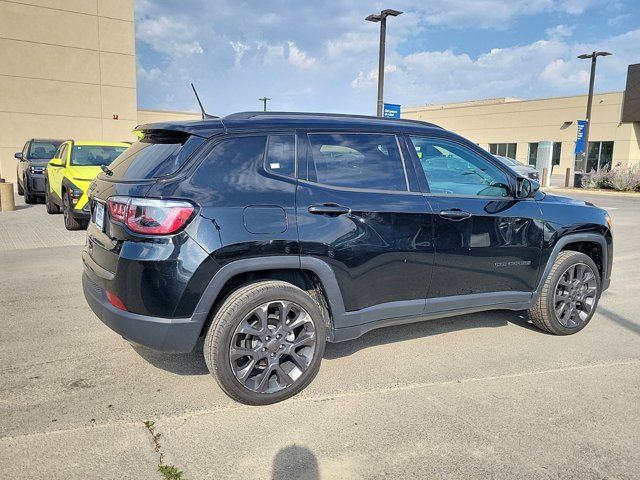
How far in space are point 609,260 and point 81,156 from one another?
9.08 meters

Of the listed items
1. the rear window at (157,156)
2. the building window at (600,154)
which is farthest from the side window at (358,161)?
the building window at (600,154)

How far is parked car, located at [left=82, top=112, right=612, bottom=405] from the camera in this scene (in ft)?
10.2

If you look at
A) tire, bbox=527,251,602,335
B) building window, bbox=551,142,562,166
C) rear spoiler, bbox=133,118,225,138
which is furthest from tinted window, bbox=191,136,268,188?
building window, bbox=551,142,562,166

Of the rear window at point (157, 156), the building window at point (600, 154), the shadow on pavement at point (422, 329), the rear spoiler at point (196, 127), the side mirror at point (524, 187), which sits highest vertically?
the building window at point (600, 154)

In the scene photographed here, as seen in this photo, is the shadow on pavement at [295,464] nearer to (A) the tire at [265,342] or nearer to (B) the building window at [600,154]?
(A) the tire at [265,342]

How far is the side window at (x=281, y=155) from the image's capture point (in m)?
3.39

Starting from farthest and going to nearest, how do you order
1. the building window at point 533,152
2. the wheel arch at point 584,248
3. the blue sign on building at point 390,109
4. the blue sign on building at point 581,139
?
the building window at point 533,152 < the blue sign on building at point 581,139 < the blue sign on building at point 390,109 < the wheel arch at point 584,248

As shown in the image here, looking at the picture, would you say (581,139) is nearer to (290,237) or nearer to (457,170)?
(457,170)

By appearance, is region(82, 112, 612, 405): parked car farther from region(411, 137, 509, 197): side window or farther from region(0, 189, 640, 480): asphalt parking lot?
region(0, 189, 640, 480): asphalt parking lot

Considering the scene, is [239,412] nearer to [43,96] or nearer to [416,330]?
[416,330]

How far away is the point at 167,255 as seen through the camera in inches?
119

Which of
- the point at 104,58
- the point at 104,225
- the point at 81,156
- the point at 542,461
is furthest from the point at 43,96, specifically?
the point at 542,461

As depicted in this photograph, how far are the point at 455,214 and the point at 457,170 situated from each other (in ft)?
1.60

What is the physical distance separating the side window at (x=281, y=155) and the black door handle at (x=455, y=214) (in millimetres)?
1182
